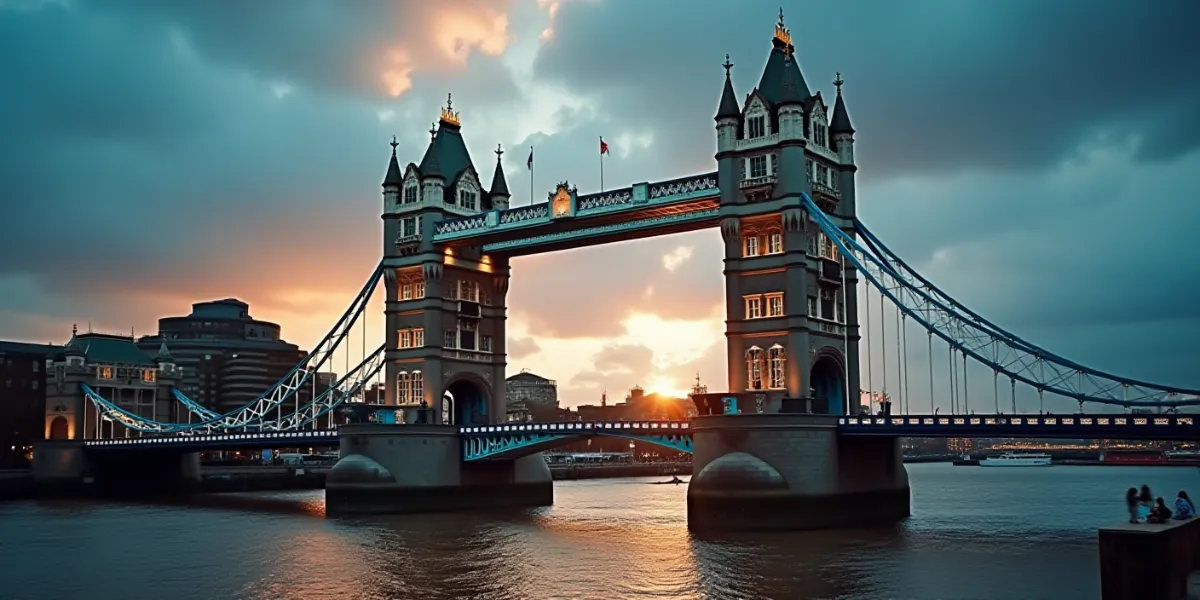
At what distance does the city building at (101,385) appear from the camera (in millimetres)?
108062

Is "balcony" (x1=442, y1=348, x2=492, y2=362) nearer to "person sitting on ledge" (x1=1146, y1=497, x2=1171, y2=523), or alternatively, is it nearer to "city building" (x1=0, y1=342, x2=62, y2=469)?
"person sitting on ledge" (x1=1146, y1=497, x2=1171, y2=523)

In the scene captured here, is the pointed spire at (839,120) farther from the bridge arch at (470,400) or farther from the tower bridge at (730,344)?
the bridge arch at (470,400)

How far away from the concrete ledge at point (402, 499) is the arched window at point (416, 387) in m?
7.45

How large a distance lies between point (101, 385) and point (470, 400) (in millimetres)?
46205

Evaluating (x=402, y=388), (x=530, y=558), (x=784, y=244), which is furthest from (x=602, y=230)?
(x=530, y=558)

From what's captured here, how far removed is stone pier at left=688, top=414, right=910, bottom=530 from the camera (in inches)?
2169

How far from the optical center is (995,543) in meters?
52.0

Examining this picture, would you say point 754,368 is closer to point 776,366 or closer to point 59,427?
point 776,366

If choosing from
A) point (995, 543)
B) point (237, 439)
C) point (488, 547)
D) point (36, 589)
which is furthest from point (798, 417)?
point (237, 439)

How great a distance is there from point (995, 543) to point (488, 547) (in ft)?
76.3

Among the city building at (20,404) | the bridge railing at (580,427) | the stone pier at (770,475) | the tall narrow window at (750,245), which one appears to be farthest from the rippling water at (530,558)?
the city building at (20,404)

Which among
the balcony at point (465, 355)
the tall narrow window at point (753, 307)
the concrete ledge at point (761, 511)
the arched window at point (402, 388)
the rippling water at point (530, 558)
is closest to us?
the rippling water at point (530, 558)

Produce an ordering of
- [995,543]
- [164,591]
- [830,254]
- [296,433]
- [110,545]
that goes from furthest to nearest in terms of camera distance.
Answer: [296,433] < [830,254] < [110,545] < [995,543] < [164,591]

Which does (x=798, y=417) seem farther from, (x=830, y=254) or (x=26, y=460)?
(x=26, y=460)
